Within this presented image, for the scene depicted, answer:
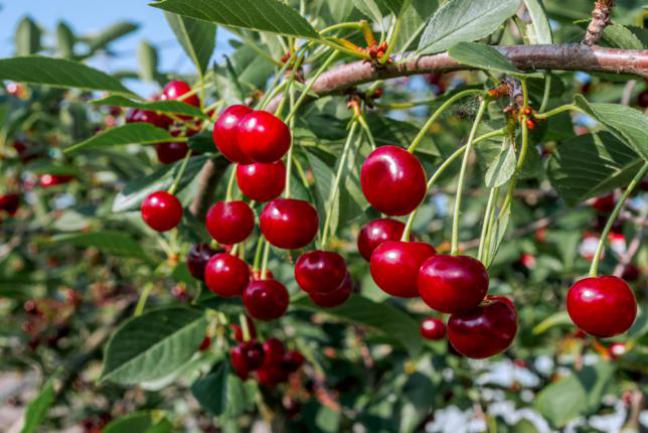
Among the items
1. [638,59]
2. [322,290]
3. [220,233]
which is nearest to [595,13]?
[638,59]

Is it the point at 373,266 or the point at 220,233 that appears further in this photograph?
the point at 220,233

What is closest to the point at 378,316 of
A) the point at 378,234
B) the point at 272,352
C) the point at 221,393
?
the point at 272,352

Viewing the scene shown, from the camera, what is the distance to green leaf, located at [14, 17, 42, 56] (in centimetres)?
327

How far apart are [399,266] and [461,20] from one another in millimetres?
398

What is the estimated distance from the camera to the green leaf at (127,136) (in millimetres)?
1293

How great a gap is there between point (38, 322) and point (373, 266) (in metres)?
3.36

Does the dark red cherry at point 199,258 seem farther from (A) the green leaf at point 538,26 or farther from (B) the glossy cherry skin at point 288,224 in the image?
(A) the green leaf at point 538,26

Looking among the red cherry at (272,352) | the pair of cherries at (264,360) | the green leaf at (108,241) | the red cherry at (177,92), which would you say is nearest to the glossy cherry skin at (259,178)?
the red cherry at (177,92)

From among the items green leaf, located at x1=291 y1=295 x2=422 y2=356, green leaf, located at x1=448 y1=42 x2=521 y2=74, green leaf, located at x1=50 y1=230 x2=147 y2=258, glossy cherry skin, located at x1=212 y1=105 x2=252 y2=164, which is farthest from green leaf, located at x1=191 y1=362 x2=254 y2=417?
green leaf, located at x1=448 y1=42 x2=521 y2=74

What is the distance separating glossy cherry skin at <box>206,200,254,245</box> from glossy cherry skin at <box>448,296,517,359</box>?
0.47m

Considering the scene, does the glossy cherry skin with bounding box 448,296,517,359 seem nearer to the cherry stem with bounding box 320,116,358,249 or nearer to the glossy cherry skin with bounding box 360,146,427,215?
the glossy cherry skin with bounding box 360,146,427,215

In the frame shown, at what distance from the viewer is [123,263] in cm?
398

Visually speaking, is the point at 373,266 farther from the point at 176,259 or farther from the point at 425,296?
the point at 176,259

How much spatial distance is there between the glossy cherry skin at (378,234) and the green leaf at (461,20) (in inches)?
12.4
